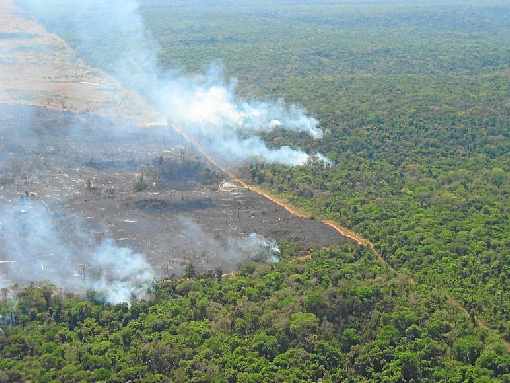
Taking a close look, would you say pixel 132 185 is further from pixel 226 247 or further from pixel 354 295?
pixel 354 295

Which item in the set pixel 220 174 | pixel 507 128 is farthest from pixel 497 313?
pixel 507 128

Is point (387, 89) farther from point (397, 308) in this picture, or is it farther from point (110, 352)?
point (110, 352)

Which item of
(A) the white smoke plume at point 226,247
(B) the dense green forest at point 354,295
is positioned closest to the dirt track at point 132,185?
(A) the white smoke plume at point 226,247

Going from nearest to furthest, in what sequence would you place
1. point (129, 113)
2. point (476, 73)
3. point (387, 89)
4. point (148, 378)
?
point (148, 378) → point (129, 113) → point (387, 89) → point (476, 73)

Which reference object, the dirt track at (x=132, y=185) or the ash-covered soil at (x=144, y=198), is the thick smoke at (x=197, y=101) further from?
the ash-covered soil at (x=144, y=198)

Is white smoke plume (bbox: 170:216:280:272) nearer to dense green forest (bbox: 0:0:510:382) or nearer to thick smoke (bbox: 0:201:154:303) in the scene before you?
dense green forest (bbox: 0:0:510:382)

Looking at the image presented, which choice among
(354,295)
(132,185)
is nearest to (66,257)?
(132,185)
